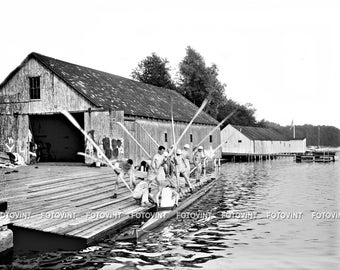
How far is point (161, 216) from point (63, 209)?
3.08m

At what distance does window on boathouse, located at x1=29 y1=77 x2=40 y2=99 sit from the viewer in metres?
26.0

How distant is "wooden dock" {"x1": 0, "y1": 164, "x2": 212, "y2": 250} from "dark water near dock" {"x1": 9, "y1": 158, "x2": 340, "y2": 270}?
66 cm

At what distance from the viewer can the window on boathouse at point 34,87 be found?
26.0m

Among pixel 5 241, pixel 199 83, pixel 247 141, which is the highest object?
pixel 199 83

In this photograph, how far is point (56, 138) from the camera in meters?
→ 29.0

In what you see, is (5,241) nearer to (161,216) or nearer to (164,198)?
→ (161,216)

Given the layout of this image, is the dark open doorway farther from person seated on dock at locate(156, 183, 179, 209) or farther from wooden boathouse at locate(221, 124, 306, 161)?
wooden boathouse at locate(221, 124, 306, 161)

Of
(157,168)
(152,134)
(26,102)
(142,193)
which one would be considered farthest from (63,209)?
(152,134)

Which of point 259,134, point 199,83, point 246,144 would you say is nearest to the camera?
point 246,144

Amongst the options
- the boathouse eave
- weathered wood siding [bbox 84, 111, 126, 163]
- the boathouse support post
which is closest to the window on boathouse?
the boathouse eave

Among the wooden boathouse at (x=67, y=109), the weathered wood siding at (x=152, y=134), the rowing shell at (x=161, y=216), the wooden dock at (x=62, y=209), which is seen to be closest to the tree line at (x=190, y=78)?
the weathered wood siding at (x=152, y=134)

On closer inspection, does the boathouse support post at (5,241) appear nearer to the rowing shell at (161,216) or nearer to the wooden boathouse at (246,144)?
the rowing shell at (161,216)

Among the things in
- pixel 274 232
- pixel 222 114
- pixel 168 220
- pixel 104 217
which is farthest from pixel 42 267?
pixel 222 114

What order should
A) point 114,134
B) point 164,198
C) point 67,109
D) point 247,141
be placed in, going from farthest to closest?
point 247,141
point 67,109
point 114,134
point 164,198
